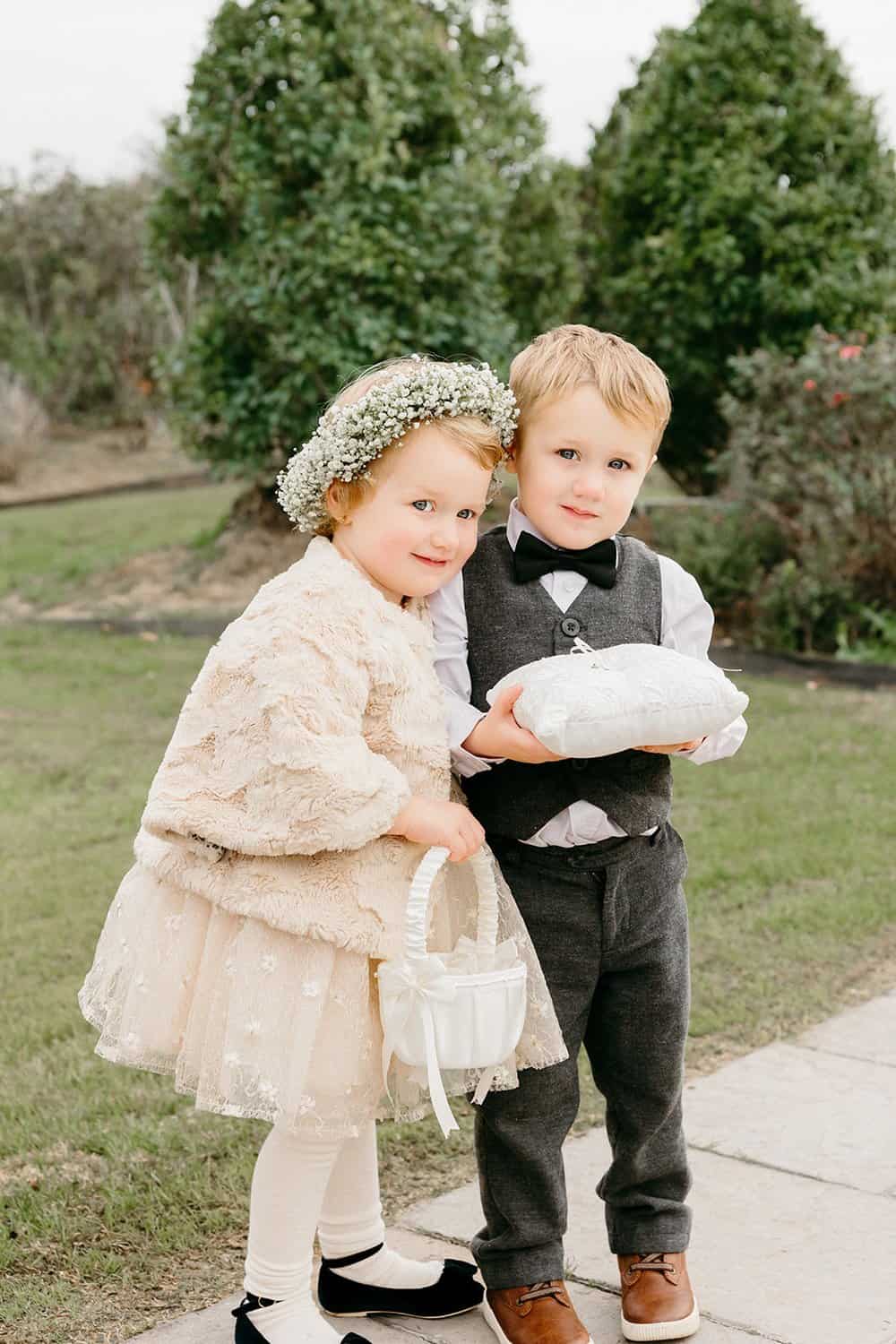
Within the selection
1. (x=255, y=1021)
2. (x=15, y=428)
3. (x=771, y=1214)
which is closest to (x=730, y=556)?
(x=771, y=1214)

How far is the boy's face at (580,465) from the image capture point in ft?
7.32

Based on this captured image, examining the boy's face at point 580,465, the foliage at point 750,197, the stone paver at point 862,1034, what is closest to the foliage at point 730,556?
the foliage at point 750,197

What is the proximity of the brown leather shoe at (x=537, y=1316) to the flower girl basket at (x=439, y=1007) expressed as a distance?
42 centimetres

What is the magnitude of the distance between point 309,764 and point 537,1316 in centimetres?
96

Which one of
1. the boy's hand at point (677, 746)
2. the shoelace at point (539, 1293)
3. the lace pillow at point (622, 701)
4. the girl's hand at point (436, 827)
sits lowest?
the shoelace at point (539, 1293)

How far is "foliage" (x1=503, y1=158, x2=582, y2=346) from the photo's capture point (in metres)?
10.5

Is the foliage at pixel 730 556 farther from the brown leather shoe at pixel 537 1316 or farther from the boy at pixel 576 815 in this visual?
the brown leather shoe at pixel 537 1316

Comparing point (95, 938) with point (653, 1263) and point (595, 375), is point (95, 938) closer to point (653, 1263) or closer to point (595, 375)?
point (653, 1263)

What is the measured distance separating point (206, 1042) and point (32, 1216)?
898mm

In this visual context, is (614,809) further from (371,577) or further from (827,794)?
(827,794)

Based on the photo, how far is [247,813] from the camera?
211 cm

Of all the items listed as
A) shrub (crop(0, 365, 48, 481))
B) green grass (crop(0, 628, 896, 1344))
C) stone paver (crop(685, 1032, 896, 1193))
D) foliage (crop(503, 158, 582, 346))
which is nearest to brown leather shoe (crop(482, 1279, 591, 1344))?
green grass (crop(0, 628, 896, 1344))

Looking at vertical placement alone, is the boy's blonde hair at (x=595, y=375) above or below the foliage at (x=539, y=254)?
below

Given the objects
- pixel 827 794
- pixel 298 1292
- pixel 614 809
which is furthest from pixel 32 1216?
pixel 827 794
